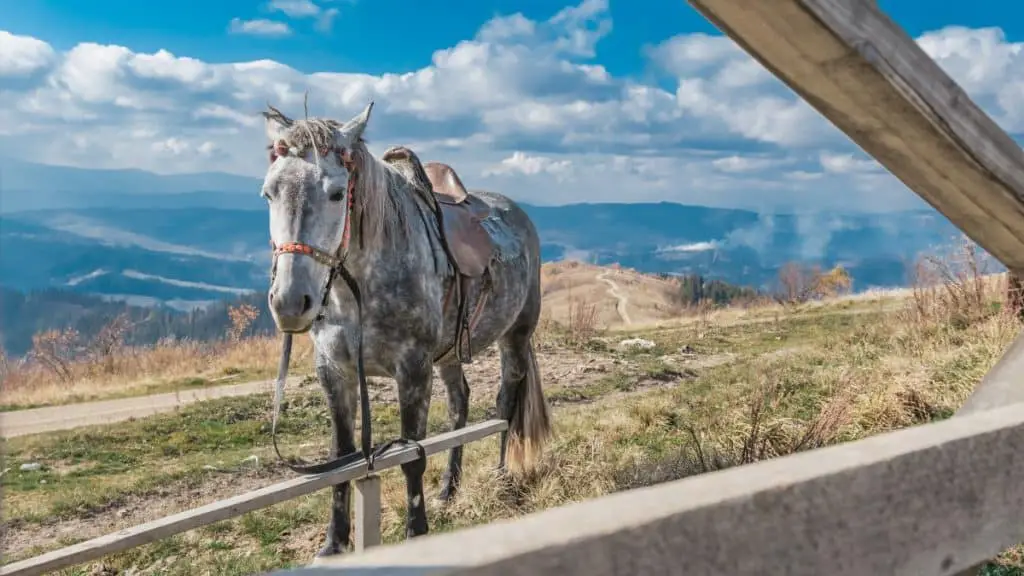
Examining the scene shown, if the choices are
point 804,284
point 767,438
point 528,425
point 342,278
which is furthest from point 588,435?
point 804,284

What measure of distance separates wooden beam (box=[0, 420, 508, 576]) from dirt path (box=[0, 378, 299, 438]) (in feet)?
21.5

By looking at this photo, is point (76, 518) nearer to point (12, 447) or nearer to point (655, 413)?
point (12, 447)

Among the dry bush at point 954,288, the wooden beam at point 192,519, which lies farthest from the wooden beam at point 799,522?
the dry bush at point 954,288

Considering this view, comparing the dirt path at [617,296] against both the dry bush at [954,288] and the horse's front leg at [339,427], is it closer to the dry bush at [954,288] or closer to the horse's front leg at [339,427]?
the dry bush at [954,288]

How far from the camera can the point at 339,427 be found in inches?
163

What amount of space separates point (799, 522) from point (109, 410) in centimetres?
1035

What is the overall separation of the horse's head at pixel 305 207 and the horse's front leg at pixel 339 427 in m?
0.79

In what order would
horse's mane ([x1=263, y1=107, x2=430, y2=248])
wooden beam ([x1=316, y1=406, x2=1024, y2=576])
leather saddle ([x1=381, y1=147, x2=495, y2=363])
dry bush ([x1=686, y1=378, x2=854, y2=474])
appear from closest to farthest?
wooden beam ([x1=316, y1=406, x2=1024, y2=576]) < horse's mane ([x1=263, y1=107, x2=430, y2=248]) < leather saddle ([x1=381, y1=147, x2=495, y2=363]) < dry bush ([x1=686, y1=378, x2=854, y2=474])

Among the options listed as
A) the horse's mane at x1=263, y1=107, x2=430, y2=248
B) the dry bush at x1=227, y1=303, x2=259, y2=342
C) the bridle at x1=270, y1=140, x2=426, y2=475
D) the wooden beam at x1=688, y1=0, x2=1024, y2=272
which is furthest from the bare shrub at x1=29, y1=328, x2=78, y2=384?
the wooden beam at x1=688, y1=0, x2=1024, y2=272

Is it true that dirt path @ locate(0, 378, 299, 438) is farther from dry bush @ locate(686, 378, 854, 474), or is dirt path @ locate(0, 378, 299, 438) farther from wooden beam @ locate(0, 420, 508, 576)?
dry bush @ locate(686, 378, 854, 474)

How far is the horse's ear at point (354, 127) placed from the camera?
3568mm

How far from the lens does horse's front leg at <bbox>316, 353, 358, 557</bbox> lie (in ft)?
13.4

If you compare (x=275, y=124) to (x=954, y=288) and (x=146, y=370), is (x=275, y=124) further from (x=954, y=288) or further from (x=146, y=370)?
(x=146, y=370)

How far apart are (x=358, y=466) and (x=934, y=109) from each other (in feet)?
8.85
